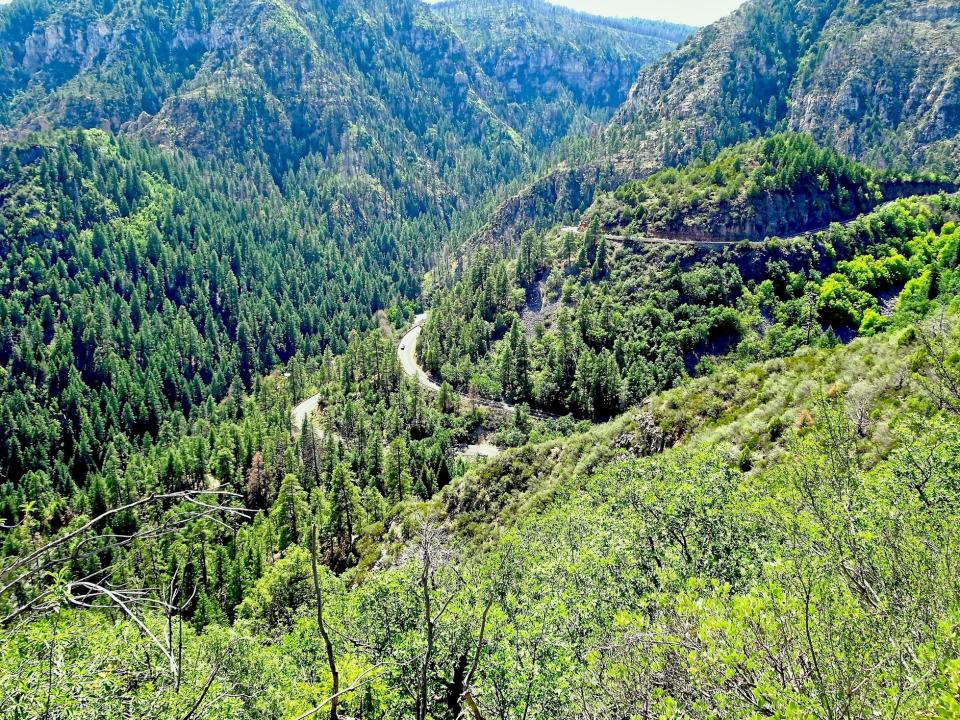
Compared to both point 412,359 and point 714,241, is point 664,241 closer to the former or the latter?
point 714,241

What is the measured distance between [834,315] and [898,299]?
38.6 feet

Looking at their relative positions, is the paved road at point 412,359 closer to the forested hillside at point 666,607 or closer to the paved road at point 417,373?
the paved road at point 417,373

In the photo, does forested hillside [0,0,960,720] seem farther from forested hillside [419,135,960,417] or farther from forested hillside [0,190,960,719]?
forested hillside [419,135,960,417]

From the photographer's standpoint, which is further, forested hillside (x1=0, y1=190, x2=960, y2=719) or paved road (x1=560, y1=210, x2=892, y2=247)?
paved road (x1=560, y1=210, x2=892, y2=247)

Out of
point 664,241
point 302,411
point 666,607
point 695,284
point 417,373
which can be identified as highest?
point 666,607

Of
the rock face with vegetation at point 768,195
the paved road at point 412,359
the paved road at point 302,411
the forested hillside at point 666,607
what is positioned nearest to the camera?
the forested hillside at point 666,607

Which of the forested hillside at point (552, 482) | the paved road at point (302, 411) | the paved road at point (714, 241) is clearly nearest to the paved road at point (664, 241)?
the paved road at point (714, 241)

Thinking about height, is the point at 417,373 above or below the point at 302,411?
above

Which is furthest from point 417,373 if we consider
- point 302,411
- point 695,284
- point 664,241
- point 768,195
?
point 768,195

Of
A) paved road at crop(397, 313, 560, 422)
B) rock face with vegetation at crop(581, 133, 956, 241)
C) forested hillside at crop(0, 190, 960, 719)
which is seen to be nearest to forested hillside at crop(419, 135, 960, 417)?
rock face with vegetation at crop(581, 133, 956, 241)

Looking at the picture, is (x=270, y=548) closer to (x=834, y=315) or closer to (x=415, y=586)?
(x=415, y=586)

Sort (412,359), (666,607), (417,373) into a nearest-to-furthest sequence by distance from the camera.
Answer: (666,607)
(417,373)
(412,359)

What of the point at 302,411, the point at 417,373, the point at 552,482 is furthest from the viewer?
the point at 417,373

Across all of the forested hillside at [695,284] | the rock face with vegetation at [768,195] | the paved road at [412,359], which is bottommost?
the paved road at [412,359]
